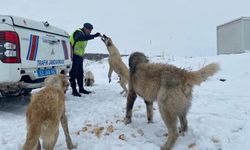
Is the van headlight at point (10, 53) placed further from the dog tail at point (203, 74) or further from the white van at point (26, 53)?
the dog tail at point (203, 74)

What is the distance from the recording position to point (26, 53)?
7402mm

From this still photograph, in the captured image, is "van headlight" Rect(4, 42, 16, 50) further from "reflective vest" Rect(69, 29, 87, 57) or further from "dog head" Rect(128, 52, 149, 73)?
"reflective vest" Rect(69, 29, 87, 57)

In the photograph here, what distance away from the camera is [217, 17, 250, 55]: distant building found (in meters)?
18.8

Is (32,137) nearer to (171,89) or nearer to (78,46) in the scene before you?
(171,89)

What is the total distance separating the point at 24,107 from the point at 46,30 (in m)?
1.90

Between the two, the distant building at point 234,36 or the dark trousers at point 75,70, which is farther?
the distant building at point 234,36

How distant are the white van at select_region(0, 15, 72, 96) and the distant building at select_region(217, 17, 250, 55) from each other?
Result: 1261 centimetres

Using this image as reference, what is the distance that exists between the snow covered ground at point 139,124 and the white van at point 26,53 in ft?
2.49

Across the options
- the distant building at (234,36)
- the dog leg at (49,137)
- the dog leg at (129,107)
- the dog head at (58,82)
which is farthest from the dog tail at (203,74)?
the distant building at (234,36)

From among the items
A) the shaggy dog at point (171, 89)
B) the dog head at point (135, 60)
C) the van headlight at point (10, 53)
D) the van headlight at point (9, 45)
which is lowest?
the shaggy dog at point (171, 89)

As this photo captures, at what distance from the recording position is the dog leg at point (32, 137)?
14.7ft

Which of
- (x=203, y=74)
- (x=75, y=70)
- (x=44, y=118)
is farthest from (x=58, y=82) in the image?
(x=75, y=70)

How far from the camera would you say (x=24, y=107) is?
8.60 meters

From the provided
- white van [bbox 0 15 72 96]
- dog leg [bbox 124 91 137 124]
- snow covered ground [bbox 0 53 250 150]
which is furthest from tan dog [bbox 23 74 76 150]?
white van [bbox 0 15 72 96]
